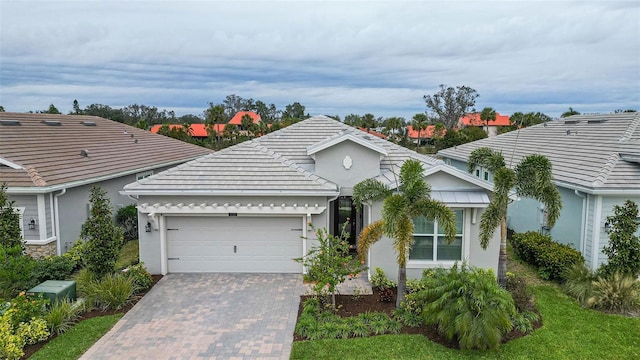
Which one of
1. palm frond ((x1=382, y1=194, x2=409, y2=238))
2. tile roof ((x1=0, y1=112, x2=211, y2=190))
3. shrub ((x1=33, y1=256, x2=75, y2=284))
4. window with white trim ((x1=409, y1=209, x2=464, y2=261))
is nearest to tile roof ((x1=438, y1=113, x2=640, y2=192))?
window with white trim ((x1=409, y1=209, x2=464, y2=261))

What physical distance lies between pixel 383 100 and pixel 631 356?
37.7 m

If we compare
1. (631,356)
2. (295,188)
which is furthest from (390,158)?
(631,356)

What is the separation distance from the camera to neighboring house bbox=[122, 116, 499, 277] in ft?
40.0

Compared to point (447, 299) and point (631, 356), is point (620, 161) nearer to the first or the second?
point (631, 356)

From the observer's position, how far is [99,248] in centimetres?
1129

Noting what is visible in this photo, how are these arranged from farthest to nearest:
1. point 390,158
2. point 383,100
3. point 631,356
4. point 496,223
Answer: point 383,100, point 390,158, point 496,223, point 631,356

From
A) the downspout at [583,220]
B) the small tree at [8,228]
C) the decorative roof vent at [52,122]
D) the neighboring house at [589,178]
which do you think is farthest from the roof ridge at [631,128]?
the decorative roof vent at [52,122]

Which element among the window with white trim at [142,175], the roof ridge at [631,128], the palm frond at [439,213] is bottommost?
the palm frond at [439,213]

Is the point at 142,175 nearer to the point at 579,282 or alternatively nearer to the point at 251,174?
the point at 251,174

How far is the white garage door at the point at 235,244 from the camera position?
43.9 ft

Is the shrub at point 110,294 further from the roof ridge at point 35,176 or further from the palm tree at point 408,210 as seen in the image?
the palm tree at point 408,210

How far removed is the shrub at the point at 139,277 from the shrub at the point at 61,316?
5.61 ft

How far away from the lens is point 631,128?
Answer: 51.6 ft

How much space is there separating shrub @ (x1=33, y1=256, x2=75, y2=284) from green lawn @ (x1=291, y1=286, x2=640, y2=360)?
751 cm
